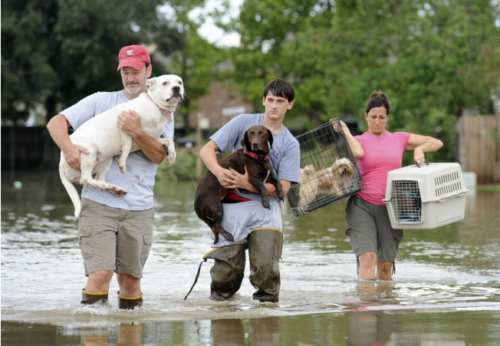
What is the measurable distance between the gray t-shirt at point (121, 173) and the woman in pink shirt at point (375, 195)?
243 cm

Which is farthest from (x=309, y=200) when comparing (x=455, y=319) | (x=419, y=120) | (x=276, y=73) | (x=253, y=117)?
(x=276, y=73)

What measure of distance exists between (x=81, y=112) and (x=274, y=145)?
5.12 feet

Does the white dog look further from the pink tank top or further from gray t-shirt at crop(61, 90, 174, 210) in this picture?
the pink tank top

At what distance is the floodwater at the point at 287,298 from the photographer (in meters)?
6.95

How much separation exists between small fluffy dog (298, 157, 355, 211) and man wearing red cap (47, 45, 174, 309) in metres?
1.93

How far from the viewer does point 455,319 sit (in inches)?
299

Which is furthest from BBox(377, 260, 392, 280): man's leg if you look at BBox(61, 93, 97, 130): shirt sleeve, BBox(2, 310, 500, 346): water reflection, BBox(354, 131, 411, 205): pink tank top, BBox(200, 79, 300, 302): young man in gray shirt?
BBox(61, 93, 97, 130): shirt sleeve

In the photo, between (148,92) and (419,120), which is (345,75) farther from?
(148,92)

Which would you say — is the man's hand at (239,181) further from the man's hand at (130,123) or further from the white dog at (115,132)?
the man's hand at (130,123)

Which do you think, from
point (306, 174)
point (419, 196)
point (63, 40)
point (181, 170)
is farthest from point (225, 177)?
point (63, 40)

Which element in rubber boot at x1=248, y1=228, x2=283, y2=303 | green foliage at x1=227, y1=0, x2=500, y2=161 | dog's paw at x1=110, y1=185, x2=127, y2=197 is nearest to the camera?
dog's paw at x1=110, y1=185, x2=127, y2=197

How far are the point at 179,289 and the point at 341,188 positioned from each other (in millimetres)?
1756

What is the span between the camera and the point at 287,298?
8.84 metres

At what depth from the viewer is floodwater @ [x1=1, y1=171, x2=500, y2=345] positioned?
695 cm
